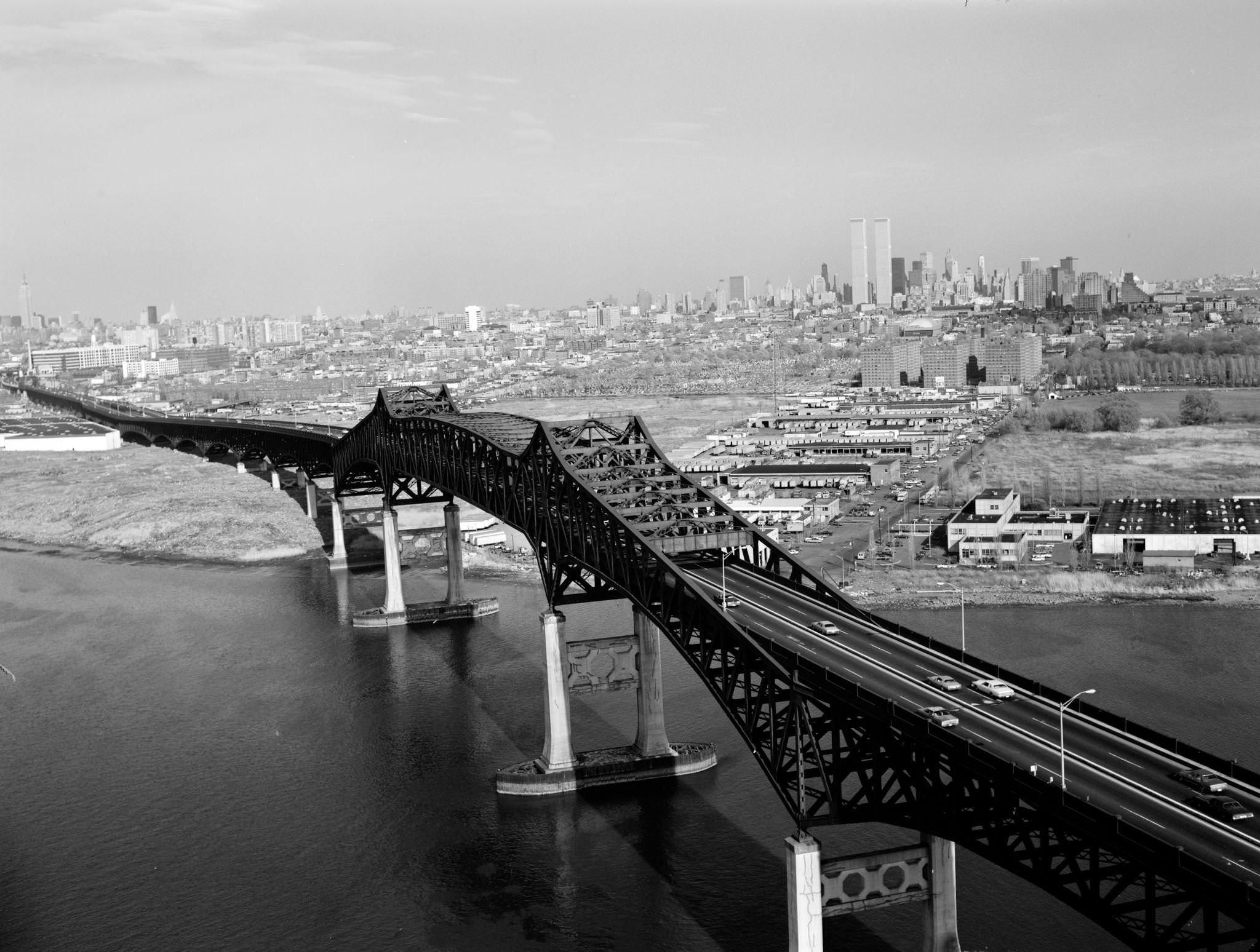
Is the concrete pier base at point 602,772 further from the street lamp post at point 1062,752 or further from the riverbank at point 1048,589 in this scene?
the riverbank at point 1048,589

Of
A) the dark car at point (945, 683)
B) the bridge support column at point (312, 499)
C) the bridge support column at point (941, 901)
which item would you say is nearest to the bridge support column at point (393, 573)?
the bridge support column at point (312, 499)

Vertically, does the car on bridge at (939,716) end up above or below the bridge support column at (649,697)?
above

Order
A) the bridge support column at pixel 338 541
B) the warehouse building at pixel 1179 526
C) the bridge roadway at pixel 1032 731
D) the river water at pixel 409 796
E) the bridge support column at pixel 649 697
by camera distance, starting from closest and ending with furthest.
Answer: the bridge roadway at pixel 1032 731
the river water at pixel 409 796
the bridge support column at pixel 649 697
the warehouse building at pixel 1179 526
the bridge support column at pixel 338 541

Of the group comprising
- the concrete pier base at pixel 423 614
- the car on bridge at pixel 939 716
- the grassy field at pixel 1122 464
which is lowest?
the concrete pier base at pixel 423 614

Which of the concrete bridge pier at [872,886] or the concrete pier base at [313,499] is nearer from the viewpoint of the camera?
the concrete bridge pier at [872,886]

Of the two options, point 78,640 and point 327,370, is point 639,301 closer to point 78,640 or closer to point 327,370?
point 327,370

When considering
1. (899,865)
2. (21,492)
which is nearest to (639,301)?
(21,492)

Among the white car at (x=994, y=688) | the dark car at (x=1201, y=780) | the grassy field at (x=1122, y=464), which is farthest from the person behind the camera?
the grassy field at (x=1122, y=464)


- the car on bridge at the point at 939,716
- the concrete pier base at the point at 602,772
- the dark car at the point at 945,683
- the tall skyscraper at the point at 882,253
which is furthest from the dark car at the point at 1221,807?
the tall skyscraper at the point at 882,253

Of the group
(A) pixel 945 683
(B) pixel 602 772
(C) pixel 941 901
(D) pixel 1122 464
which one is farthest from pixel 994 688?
(D) pixel 1122 464
